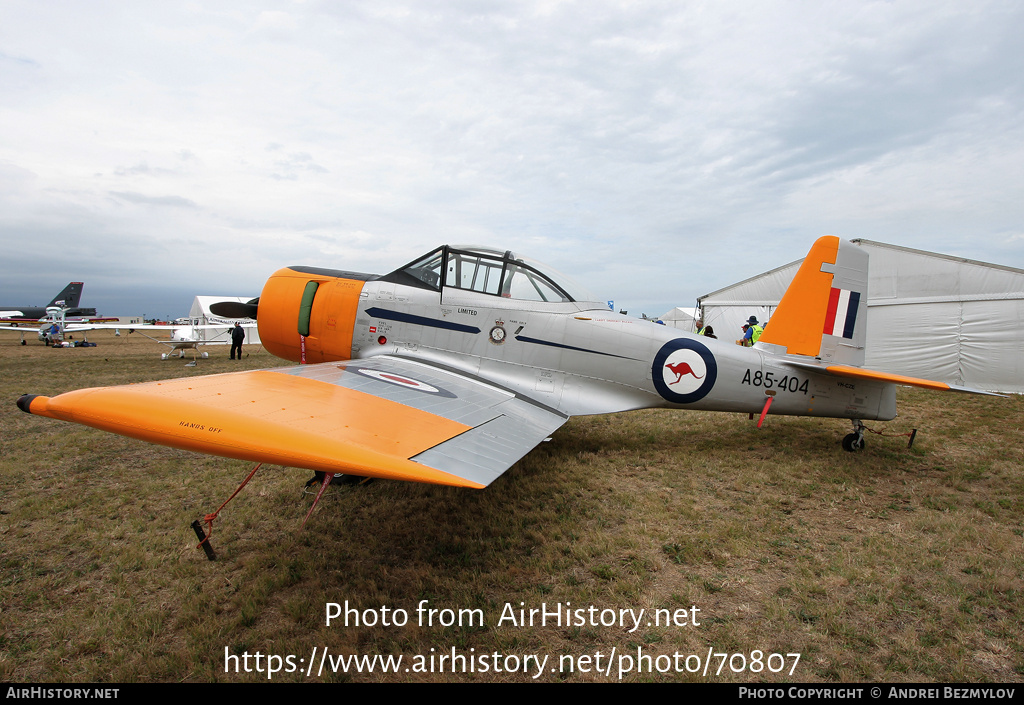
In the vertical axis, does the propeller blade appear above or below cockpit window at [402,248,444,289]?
below

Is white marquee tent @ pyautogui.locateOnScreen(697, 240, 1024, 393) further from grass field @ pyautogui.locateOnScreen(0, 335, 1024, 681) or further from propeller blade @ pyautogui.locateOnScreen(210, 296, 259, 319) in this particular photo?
propeller blade @ pyautogui.locateOnScreen(210, 296, 259, 319)

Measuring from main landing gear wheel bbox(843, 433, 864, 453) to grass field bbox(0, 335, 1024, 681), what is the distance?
0.62ft

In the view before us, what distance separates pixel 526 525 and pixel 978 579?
9.15 ft

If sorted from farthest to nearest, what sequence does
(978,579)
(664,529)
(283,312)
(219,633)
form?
(283,312) < (664,529) < (978,579) < (219,633)

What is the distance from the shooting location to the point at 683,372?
186 inches

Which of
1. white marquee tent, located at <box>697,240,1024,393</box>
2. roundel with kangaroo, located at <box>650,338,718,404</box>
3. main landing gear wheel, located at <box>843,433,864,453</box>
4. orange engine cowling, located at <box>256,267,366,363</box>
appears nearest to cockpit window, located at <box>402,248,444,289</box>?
orange engine cowling, located at <box>256,267,366,363</box>

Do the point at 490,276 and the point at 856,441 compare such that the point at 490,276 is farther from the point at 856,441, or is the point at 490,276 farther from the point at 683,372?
the point at 856,441

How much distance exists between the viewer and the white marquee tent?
980 centimetres

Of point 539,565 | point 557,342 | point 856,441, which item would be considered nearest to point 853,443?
point 856,441

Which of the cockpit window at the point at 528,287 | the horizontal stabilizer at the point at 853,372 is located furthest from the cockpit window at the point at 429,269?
the horizontal stabilizer at the point at 853,372

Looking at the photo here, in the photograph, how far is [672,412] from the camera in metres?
7.65

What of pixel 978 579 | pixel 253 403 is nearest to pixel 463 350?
pixel 253 403
